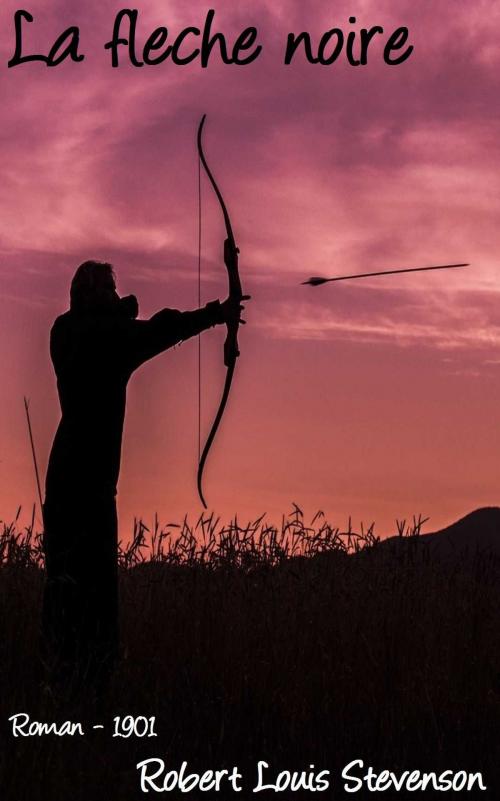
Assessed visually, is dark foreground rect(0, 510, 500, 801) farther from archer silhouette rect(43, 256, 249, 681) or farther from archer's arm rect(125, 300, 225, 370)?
archer's arm rect(125, 300, 225, 370)

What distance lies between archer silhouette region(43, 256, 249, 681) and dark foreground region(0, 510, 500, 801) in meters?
0.32

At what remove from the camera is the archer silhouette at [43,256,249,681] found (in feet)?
23.3

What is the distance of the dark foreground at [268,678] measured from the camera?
619 centimetres

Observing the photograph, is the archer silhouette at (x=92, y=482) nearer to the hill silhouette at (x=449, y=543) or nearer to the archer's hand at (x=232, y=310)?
the archer's hand at (x=232, y=310)

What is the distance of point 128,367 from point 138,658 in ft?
6.32

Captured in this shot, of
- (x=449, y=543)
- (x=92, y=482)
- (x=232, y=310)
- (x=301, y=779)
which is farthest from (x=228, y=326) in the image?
(x=449, y=543)

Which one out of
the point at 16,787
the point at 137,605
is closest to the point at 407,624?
the point at 137,605

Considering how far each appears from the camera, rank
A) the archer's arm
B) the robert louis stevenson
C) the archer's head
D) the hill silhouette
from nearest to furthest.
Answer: the robert louis stevenson → the archer's arm → the archer's head → the hill silhouette

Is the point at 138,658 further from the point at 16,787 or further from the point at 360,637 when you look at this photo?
the point at 16,787

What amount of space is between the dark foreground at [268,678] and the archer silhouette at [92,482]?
0.32 meters

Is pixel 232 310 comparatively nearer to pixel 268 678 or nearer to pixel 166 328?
pixel 166 328

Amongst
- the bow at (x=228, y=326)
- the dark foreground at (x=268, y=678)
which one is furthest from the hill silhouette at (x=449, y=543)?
the bow at (x=228, y=326)

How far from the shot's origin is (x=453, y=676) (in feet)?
25.7

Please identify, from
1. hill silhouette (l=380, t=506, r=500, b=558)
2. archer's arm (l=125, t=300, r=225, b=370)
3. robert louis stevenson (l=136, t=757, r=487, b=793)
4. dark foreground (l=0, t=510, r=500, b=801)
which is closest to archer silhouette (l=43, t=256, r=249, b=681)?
archer's arm (l=125, t=300, r=225, b=370)
